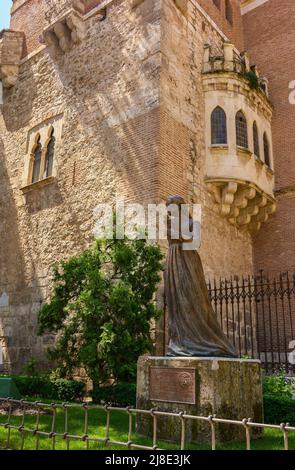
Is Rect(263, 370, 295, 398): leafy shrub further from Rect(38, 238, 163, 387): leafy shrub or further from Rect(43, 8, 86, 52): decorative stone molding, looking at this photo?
Rect(43, 8, 86, 52): decorative stone molding

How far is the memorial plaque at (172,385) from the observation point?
212 inches

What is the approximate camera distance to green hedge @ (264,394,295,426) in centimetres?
730

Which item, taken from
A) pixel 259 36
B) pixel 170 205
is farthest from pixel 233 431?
pixel 259 36

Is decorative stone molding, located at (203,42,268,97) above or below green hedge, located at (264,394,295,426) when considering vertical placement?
above

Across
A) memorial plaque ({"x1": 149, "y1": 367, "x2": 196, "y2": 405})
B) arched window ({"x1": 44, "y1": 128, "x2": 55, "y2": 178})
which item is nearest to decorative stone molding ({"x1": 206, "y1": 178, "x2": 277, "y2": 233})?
arched window ({"x1": 44, "y1": 128, "x2": 55, "y2": 178})

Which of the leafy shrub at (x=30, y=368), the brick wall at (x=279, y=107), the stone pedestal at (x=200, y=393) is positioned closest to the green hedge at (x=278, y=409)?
the stone pedestal at (x=200, y=393)

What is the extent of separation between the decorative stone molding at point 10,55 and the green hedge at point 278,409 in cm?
1554

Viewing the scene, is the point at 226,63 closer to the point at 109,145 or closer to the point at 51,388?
the point at 109,145

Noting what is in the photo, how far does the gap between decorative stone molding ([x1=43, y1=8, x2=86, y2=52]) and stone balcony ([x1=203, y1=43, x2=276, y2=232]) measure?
451 cm

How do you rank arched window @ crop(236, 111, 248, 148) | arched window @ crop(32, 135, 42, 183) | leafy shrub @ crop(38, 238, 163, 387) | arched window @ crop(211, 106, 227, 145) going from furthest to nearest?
arched window @ crop(32, 135, 42, 183) → arched window @ crop(236, 111, 248, 148) → arched window @ crop(211, 106, 227, 145) → leafy shrub @ crop(38, 238, 163, 387)

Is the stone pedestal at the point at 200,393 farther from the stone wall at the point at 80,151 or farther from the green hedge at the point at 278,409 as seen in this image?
the stone wall at the point at 80,151

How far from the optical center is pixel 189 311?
19.7 ft

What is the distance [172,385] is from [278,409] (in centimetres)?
287

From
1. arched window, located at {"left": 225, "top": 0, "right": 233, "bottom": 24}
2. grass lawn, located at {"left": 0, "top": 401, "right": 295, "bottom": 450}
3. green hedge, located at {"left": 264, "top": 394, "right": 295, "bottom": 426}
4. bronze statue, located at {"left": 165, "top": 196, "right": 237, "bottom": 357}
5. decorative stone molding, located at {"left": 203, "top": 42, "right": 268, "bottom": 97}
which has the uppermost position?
arched window, located at {"left": 225, "top": 0, "right": 233, "bottom": 24}
